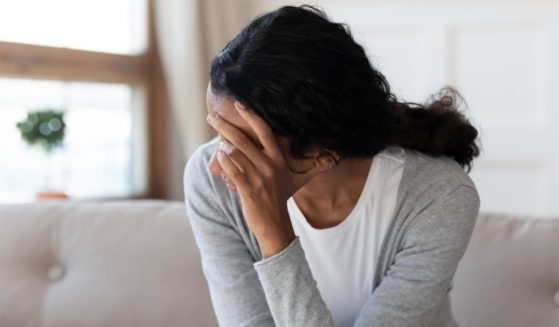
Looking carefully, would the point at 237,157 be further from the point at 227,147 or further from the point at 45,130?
the point at 45,130

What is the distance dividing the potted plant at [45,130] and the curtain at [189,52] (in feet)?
1.62

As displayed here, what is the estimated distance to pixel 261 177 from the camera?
43.2 inches

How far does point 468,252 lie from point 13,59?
1606mm

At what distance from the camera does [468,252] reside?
1410 mm

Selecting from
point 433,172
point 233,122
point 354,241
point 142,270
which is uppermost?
point 233,122

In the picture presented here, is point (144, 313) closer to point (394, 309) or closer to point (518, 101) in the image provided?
point (394, 309)

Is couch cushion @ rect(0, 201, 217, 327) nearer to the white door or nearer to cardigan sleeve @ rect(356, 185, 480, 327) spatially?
cardigan sleeve @ rect(356, 185, 480, 327)

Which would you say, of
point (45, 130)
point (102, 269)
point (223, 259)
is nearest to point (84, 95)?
point (45, 130)

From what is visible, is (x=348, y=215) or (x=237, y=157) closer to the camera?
(x=237, y=157)

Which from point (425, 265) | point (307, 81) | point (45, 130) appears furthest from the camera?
point (45, 130)

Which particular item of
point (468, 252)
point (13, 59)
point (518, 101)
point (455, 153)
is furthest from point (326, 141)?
point (518, 101)

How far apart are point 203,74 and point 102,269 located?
142 cm

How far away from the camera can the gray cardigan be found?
1118 millimetres

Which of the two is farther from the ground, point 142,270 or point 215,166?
point 215,166
